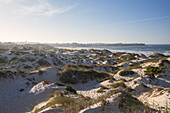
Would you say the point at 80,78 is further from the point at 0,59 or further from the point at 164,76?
the point at 0,59

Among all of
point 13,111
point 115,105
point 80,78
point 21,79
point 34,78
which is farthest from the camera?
point 80,78

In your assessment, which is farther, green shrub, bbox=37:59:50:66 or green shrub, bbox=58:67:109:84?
green shrub, bbox=37:59:50:66

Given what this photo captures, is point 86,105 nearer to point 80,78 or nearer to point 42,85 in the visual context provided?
point 42,85

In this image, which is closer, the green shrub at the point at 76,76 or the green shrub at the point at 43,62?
the green shrub at the point at 76,76

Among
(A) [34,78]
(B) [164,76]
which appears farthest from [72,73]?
(B) [164,76]

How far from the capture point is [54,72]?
2078 cm

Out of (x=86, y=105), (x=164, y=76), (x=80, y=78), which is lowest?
(x=80, y=78)

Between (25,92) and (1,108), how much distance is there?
10.5 feet

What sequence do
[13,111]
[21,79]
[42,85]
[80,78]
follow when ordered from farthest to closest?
1. [80,78]
2. [21,79]
3. [42,85]
4. [13,111]

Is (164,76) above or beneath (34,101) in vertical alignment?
above

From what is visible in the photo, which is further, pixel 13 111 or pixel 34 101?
pixel 34 101

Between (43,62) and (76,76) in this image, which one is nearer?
(76,76)

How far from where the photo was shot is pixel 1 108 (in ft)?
33.7

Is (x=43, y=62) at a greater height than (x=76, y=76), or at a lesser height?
greater
